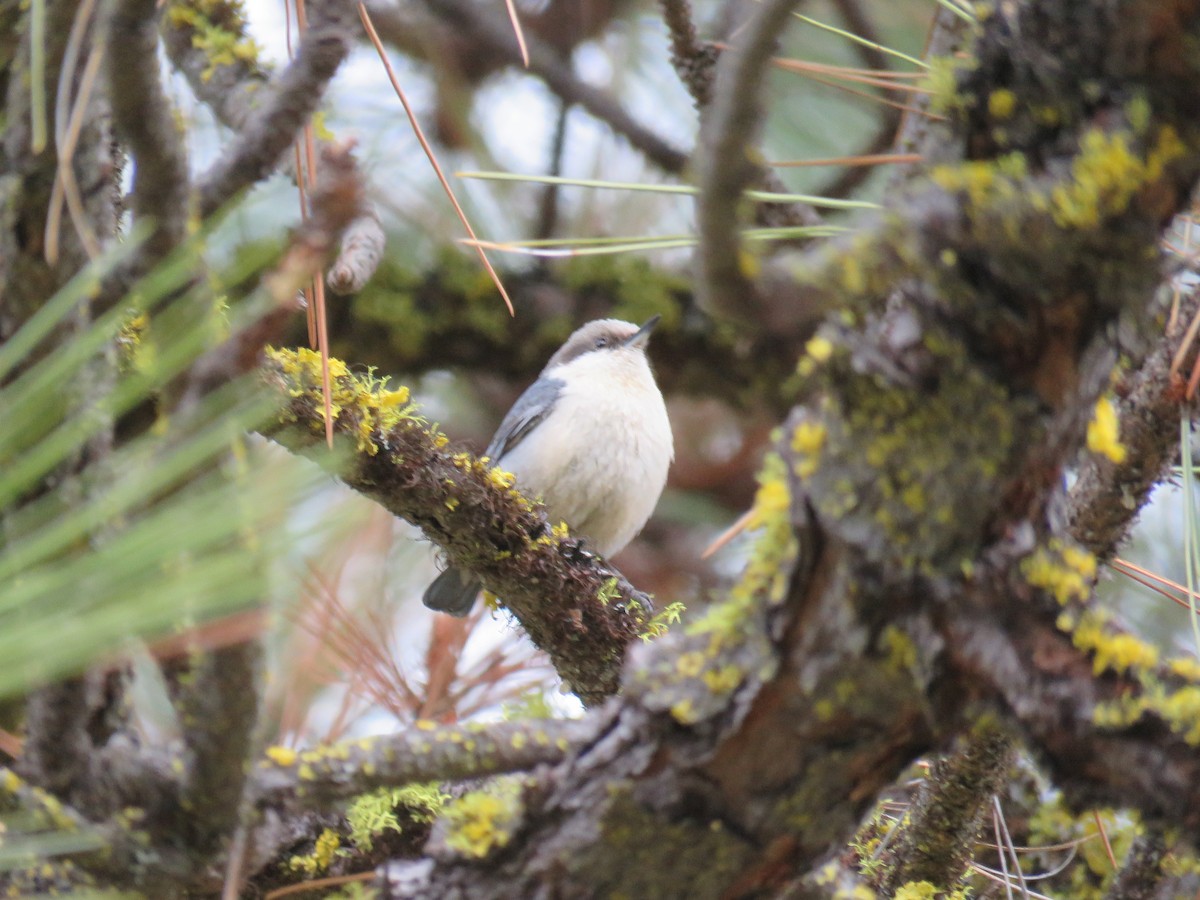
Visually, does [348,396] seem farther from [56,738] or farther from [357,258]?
[56,738]

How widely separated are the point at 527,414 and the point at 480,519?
1.69m

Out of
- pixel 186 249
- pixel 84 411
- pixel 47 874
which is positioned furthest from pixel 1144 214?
pixel 47 874

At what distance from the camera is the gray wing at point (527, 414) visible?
13.5 feet

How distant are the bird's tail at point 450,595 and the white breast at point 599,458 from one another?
375 millimetres

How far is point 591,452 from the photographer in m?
3.93

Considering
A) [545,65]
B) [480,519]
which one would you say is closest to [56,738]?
→ [480,519]

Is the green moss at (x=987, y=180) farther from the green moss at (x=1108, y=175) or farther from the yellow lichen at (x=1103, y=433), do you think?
the yellow lichen at (x=1103, y=433)

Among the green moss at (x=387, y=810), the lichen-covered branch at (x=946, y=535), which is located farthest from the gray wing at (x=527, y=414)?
the lichen-covered branch at (x=946, y=535)

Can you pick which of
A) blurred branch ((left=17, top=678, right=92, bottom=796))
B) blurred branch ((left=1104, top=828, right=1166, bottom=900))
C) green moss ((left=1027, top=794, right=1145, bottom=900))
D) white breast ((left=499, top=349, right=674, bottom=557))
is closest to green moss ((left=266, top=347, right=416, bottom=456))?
blurred branch ((left=17, top=678, right=92, bottom=796))

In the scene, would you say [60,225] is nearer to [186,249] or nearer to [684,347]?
[186,249]

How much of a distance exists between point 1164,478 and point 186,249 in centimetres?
195

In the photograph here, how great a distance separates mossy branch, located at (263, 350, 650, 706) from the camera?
2.17 metres

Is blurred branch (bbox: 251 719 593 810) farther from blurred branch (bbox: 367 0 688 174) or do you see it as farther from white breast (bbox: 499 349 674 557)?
blurred branch (bbox: 367 0 688 174)

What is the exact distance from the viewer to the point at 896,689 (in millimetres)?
1237
